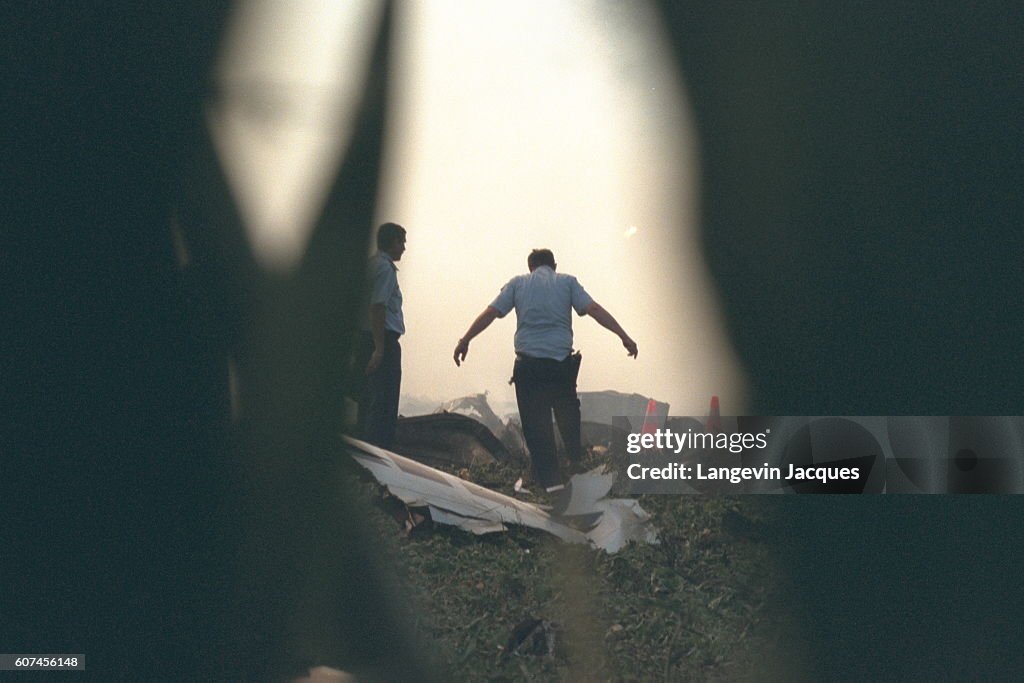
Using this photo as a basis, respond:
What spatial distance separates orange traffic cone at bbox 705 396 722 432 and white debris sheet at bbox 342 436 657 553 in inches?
15.2

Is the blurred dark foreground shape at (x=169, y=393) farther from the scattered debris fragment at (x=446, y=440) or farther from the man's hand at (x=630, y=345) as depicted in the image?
the man's hand at (x=630, y=345)

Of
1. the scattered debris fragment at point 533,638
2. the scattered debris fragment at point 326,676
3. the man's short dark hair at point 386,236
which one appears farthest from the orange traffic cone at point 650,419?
the scattered debris fragment at point 326,676

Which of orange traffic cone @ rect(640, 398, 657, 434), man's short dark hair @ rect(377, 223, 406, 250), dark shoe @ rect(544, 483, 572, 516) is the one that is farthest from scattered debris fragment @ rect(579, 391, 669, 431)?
man's short dark hair @ rect(377, 223, 406, 250)

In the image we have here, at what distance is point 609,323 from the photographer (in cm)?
324

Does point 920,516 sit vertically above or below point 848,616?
above

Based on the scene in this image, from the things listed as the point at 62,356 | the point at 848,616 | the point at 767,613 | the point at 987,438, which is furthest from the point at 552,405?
the point at 62,356

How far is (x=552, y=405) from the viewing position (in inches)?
128

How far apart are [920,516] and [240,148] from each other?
110 inches

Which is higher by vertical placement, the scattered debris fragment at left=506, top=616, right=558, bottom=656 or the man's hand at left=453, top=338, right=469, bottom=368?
the man's hand at left=453, top=338, right=469, bottom=368

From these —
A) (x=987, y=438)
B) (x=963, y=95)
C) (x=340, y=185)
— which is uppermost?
(x=963, y=95)

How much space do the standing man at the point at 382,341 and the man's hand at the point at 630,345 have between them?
31.6 inches

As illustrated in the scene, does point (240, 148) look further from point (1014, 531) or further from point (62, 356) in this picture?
point (1014, 531)

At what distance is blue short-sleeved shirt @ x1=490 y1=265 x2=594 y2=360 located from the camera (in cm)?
326

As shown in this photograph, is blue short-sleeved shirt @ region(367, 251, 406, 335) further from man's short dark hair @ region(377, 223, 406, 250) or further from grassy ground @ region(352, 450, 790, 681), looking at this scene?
grassy ground @ region(352, 450, 790, 681)
